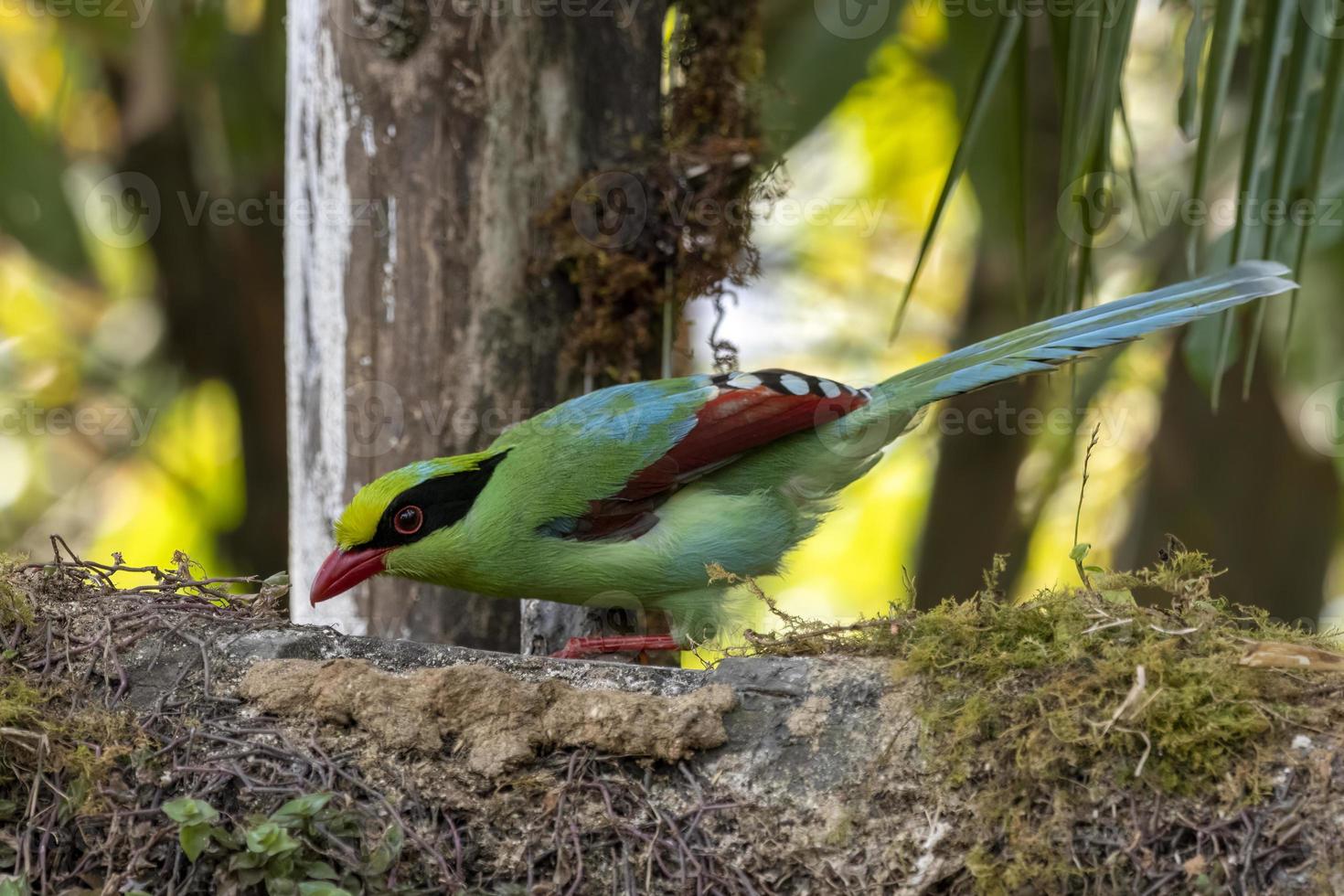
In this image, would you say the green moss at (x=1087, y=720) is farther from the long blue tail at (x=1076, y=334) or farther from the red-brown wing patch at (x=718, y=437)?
the red-brown wing patch at (x=718, y=437)

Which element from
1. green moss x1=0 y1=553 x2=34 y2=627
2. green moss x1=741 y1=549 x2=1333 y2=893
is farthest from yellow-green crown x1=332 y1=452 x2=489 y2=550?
green moss x1=741 y1=549 x2=1333 y2=893

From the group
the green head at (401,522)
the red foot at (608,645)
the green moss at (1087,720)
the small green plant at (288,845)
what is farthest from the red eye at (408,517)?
the green moss at (1087,720)

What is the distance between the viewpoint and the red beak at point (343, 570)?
4.36 metres

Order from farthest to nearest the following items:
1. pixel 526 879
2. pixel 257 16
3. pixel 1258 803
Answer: pixel 257 16 → pixel 526 879 → pixel 1258 803

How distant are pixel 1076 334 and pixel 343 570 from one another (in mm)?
2471

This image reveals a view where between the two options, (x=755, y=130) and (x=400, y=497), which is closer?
(x=400, y=497)

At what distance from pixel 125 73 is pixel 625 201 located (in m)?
4.98

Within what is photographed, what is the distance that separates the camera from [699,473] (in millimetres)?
4508

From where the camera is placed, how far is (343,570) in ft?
14.3

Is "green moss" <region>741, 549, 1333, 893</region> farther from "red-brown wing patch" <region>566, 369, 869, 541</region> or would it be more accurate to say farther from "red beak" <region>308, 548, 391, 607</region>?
"red beak" <region>308, 548, 391, 607</region>

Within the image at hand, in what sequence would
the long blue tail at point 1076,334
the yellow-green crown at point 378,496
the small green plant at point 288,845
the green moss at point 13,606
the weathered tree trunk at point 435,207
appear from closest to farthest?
the small green plant at point 288,845
the green moss at point 13,606
the long blue tail at point 1076,334
the yellow-green crown at point 378,496
the weathered tree trunk at point 435,207

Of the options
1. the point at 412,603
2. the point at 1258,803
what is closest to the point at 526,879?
the point at 1258,803

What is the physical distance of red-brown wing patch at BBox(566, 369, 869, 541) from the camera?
441 centimetres

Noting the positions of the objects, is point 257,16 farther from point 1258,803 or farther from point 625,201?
point 1258,803
